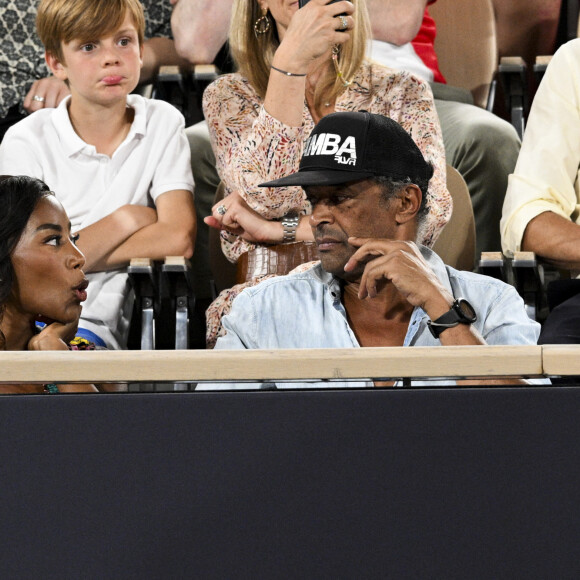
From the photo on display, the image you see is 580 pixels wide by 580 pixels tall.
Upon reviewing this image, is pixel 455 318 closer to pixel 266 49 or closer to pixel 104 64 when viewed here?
pixel 266 49

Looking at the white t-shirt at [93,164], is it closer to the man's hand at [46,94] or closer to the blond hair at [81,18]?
the blond hair at [81,18]

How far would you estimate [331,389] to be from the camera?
1.05 metres

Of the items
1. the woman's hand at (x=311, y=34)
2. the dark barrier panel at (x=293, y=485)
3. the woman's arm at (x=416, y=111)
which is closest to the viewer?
the dark barrier panel at (x=293, y=485)

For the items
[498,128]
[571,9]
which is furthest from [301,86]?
[571,9]

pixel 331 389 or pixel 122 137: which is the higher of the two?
pixel 331 389

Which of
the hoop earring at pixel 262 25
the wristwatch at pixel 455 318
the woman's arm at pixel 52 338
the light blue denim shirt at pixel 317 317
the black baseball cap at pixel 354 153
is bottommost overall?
the woman's arm at pixel 52 338

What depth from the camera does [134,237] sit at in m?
2.38

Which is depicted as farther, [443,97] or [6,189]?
[443,97]

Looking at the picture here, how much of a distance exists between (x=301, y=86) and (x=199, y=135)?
0.66 metres

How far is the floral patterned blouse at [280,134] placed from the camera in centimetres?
217

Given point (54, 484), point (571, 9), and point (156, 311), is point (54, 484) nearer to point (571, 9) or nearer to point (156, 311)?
point (156, 311)

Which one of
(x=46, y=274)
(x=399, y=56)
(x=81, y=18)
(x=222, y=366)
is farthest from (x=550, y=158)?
(x=222, y=366)

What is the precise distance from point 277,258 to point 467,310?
64 centimetres

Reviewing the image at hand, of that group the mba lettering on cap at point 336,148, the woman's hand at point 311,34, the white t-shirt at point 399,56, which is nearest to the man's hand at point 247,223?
the woman's hand at point 311,34
